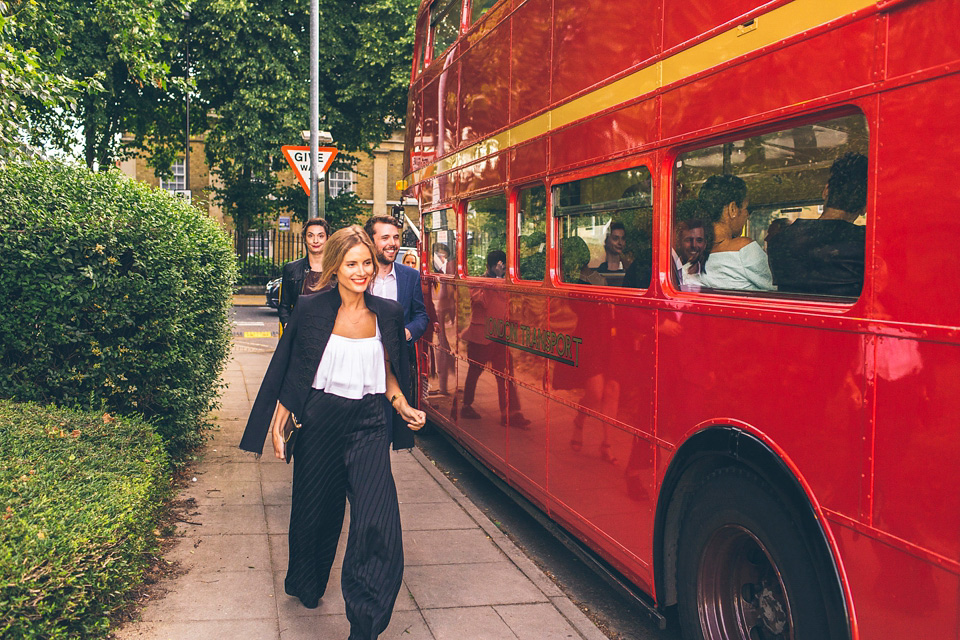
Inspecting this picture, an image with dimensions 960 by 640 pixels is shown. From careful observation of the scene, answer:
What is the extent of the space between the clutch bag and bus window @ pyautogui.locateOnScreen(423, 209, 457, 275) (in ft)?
10.9

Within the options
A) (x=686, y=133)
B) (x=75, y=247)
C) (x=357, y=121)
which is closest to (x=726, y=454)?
(x=686, y=133)

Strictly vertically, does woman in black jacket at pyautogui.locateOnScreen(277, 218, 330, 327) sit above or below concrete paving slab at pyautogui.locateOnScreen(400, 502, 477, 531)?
above

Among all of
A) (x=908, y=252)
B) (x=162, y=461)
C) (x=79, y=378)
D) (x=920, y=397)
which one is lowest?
(x=162, y=461)

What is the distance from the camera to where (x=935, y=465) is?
7.37 ft

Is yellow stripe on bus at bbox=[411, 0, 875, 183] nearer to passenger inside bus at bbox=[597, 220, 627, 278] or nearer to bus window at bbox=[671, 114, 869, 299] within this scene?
bus window at bbox=[671, 114, 869, 299]

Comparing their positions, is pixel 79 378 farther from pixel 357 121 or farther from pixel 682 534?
pixel 357 121

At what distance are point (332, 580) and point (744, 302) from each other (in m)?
2.68

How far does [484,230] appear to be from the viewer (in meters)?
6.31

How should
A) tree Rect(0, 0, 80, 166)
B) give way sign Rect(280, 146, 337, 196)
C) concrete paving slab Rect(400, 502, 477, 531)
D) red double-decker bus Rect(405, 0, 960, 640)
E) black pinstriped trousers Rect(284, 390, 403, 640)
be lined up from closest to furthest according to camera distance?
1. red double-decker bus Rect(405, 0, 960, 640)
2. black pinstriped trousers Rect(284, 390, 403, 640)
3. concrete paving slab Rect(400, 502, 477, 531)
4. tree Rect(0, 0, 80, 166)
5. give way sign Rect(280, 146, 337, 196)

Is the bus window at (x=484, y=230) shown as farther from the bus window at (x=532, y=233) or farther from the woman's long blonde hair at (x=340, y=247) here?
the woman's long blonde hair at (x=340, y=247)

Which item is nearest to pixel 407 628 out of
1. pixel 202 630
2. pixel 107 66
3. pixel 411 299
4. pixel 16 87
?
pixel 202 630

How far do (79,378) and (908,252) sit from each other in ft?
16.0

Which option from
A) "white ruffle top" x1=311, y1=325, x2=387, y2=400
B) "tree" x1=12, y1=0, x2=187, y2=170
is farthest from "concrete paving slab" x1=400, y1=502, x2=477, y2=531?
"tree" x1=12, y1=0, x2=187, y2=170

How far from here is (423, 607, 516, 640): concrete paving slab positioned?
3875 millimetres
